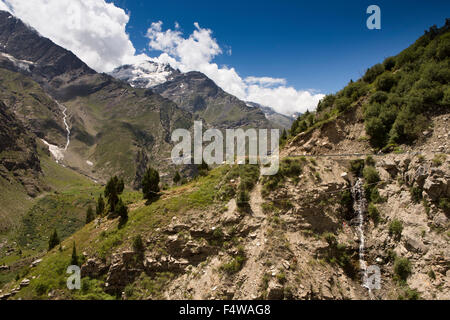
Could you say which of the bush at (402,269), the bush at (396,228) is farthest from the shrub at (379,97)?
the bush at (402,269)

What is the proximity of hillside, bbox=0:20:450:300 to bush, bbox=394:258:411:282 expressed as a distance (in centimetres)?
9

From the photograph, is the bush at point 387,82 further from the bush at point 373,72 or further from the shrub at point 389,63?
the shrub at point 389,63

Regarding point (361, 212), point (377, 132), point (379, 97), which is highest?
point (379, 97)

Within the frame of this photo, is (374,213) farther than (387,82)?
No

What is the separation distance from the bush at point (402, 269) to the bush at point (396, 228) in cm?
Answer: 244

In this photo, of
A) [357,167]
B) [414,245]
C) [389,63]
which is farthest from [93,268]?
[389,63]

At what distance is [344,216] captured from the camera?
25609 mm

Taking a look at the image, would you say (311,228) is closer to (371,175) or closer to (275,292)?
(275,292)

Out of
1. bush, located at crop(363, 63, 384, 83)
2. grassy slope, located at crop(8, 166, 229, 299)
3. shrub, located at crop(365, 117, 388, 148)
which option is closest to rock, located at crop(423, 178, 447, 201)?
shrub, located at crop(365, 117, 388, 148)

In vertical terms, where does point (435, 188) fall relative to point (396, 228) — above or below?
above

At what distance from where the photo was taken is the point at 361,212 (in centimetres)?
2512

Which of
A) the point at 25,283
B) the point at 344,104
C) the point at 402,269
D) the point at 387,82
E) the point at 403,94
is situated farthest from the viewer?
the point at 344,104

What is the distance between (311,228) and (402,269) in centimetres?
813

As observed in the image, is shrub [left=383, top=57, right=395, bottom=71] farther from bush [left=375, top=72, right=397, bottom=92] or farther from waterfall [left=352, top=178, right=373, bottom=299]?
waterfall [left=352, top=178, right=373, bottom=299]
